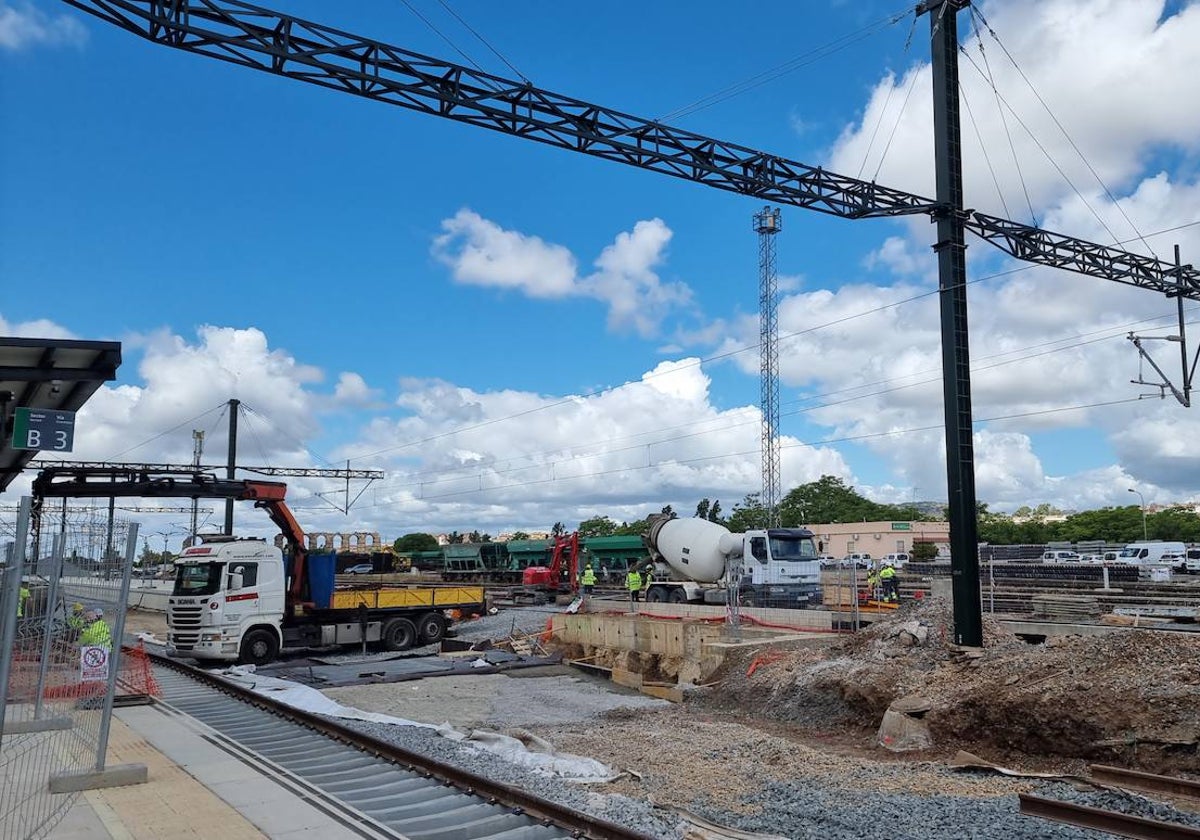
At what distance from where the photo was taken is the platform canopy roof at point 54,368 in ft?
33.9

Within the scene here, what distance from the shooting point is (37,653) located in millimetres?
9695

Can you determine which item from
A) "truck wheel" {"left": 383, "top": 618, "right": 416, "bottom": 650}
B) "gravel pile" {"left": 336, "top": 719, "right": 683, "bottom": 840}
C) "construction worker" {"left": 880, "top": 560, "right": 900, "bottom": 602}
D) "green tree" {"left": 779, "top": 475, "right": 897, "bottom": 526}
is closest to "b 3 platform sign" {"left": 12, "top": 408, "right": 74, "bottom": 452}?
"gravel pile" {"left": 336, "top": 719, "right": 683, "bottom": 840}

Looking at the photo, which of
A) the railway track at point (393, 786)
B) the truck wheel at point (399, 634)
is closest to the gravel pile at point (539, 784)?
the railway track at point (393, 786)

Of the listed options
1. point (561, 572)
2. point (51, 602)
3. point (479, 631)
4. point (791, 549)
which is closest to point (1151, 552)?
point (791, 549)

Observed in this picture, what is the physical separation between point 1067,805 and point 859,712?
266 inches

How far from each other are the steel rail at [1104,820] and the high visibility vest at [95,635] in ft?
32.5

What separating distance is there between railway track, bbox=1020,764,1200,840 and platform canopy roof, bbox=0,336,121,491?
10888 millimetres

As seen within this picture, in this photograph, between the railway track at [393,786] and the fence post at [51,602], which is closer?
the railway track at [393,786]

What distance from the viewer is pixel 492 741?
1222 centimetres

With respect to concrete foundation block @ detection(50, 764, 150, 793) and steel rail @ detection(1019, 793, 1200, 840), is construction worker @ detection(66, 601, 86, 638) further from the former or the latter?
steel rail @ detection(1019, 793, 1200, 840)

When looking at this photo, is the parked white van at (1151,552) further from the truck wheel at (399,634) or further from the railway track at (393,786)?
the railway track at (393,786)

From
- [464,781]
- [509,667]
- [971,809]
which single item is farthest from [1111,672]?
[509,667]

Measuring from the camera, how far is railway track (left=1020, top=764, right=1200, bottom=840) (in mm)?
7523

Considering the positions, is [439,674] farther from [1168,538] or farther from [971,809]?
[1168,538]
